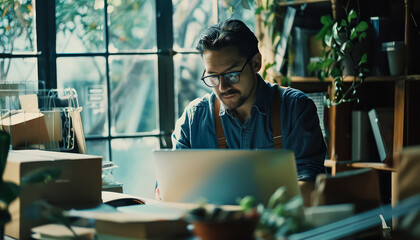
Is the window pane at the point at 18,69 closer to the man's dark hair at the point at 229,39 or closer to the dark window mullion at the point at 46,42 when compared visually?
the dark window mullion at the point at 46,42

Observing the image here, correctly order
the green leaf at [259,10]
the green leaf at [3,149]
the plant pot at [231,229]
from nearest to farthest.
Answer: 1. the plant pot at [231,229]
2. the green leaf at [3,149]
3. the green leaf at [259,10]

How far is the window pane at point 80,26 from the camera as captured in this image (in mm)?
2918

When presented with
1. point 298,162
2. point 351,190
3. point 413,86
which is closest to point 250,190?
point 351,190

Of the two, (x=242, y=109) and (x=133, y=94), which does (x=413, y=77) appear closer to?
(x=242, y=109)

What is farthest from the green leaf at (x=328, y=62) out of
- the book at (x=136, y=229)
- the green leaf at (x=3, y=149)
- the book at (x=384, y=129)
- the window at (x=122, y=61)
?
the green leaf at (x=3, y=149)

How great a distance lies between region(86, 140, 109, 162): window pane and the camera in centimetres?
304

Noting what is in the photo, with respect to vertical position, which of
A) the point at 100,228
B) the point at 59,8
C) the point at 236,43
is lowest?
the point at 100,228

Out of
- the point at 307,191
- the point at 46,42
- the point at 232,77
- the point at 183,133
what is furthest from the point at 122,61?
the point at 307,191

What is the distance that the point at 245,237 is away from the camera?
89cm

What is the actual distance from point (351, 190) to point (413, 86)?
5.69ft

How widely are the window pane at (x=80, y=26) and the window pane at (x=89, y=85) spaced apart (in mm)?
67

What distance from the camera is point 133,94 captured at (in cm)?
312

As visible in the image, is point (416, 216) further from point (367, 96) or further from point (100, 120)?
point (100, 120)

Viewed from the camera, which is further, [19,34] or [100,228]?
[19,34]
